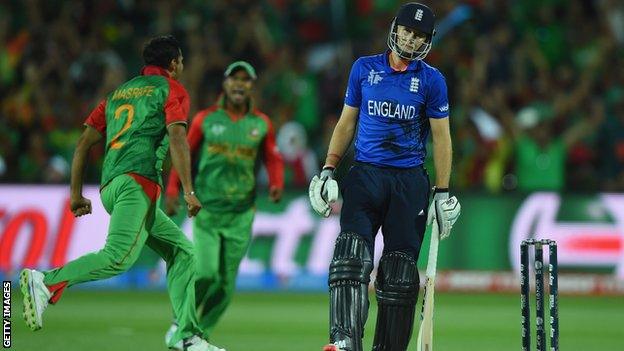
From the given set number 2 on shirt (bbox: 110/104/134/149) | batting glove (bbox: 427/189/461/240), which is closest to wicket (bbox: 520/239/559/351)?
batting glove (bbox: 427/189/461/240)

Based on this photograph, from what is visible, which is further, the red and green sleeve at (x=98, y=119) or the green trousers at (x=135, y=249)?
the red and green sleeve at (x=98, y=119)

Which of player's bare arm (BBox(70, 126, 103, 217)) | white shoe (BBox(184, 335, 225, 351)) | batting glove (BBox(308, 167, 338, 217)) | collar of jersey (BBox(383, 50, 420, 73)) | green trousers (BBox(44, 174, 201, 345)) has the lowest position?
white shoe (BBox(184, 335, 225, 351))

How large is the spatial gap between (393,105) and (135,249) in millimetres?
2064

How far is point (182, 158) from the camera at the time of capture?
29.8ft

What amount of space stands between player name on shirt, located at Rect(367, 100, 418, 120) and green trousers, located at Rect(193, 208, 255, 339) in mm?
2946

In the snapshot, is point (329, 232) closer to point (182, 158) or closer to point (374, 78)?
point (182, 158)

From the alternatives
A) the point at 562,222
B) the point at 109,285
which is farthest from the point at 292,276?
the point at 562,222

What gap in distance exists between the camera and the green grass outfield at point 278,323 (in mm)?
11102

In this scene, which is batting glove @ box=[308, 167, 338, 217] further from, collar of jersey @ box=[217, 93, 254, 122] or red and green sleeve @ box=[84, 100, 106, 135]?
collar of jersey @ box=[217, 93, 254, 122]

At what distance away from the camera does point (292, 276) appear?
1677cm

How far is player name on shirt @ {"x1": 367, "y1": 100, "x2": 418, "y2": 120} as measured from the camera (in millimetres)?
8328

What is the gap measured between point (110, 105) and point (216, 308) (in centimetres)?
228

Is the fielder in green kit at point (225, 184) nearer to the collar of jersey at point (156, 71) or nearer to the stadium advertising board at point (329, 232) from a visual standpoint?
the collar of jersey at point (156, 71)

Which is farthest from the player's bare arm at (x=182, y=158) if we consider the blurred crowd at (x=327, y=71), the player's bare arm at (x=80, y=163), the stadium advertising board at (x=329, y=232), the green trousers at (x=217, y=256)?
the blurred crowd at (x=327, y=71)
